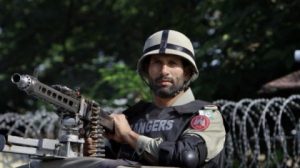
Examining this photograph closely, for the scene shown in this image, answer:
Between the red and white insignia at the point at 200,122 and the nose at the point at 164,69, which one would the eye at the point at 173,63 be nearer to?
the nose at the point at 164,69

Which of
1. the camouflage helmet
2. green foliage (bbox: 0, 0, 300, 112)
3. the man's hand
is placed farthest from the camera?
green foliage (bbox: 0, 0, 300, 112)

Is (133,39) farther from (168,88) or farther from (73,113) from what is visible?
(73,113)

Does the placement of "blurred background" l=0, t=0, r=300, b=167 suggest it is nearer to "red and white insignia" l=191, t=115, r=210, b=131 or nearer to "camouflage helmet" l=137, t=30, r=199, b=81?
"camouflage helmet" l=137, t=30, r=199, b=81

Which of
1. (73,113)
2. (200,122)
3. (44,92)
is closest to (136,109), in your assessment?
(200,122)

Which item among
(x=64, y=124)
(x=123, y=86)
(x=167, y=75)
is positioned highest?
(x=123, y=86)

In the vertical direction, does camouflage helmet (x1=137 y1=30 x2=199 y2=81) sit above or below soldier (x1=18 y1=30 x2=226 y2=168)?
Answer: above

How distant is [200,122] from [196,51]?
575 cm

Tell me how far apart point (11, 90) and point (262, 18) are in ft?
28.4

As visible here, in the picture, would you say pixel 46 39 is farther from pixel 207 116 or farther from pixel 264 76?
pixel 207 116

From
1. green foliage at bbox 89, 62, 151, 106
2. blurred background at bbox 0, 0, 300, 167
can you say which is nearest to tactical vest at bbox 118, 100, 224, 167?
blurred background at bbox 0, 0, 300, 167

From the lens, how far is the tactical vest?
3.56 metres

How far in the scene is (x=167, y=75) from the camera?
146 inches

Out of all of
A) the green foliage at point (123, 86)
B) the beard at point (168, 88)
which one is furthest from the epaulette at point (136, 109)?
the green foliage at point (123, 86)

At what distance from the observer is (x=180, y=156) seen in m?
3.35
